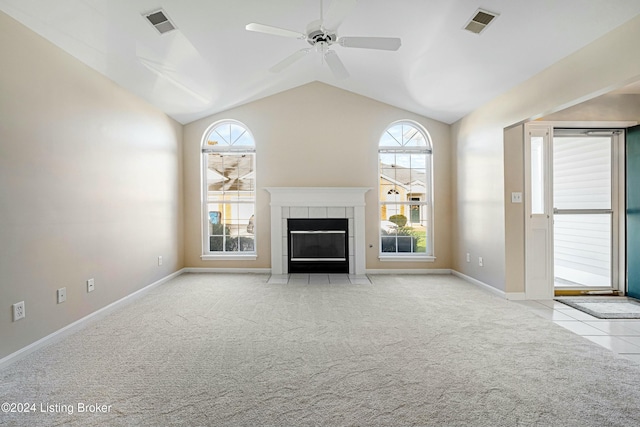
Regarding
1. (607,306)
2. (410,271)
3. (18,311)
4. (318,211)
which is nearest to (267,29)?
(18,311)

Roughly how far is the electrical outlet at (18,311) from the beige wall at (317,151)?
9.66 feet

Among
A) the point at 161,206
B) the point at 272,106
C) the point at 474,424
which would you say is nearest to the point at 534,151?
the point at 474,424

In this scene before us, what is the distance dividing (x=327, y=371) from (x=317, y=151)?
377cm

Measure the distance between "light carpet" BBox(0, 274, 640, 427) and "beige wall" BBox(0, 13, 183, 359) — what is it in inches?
15.4

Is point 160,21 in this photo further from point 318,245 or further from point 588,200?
point 588,200

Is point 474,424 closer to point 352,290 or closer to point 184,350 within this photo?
point 184,350

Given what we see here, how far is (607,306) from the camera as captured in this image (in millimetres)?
3533

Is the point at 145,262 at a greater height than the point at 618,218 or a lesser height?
lesser

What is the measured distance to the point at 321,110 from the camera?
17.3 ft

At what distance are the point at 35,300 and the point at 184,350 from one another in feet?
4.01

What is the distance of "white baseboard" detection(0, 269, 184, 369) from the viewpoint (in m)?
2.28

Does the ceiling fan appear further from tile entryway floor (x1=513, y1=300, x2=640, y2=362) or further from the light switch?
tile entryway floor (x1=513, y1=300, x2=640, y2=362)

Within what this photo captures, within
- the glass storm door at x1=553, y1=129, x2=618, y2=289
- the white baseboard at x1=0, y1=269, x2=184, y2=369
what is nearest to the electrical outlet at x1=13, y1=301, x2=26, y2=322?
the white baseboard at x1=0, y1=269, x2=184, y2=369

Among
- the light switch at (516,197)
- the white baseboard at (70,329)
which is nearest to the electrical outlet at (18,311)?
the white baseboard at (70,329)
